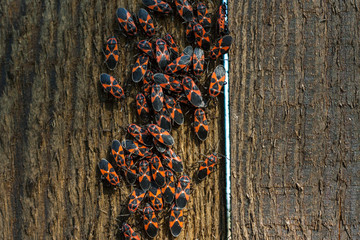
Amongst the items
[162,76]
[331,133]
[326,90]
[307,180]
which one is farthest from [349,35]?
[162,76]

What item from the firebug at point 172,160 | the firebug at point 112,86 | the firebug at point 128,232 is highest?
the firebug at point 112,86

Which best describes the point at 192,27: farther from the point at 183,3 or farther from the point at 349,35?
the point at 349,35

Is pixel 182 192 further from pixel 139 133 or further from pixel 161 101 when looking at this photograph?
pixel 161 101

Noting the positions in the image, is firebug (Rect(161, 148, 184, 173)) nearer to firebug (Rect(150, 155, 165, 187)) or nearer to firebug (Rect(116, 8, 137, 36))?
firebug (Rect(150, 155, 165, 187))

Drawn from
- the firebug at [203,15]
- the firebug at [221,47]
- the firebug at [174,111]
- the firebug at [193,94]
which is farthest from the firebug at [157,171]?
the firebug at [203,15]

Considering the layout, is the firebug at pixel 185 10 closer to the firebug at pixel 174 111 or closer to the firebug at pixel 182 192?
the firebug at pixel 174 111

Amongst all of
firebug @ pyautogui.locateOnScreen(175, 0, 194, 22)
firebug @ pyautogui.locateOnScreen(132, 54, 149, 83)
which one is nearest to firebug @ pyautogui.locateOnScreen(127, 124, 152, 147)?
firebug @ pyautogui.locateOnScreen(132, 54, 149, 83)

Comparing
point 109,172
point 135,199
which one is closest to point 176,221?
point 135,199
